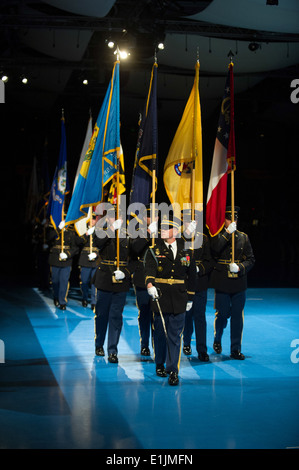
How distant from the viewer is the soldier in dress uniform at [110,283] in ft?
23.9

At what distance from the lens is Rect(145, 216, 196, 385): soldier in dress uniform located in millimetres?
6285

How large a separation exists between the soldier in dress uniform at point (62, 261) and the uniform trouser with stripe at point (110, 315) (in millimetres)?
4136

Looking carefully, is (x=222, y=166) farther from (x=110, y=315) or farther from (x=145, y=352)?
(x=145, y=352)

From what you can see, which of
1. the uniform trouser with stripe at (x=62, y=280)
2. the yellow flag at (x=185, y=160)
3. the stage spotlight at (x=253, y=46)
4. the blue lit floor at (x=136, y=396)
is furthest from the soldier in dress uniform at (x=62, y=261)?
the stage spotlight at (x=253, y=46)

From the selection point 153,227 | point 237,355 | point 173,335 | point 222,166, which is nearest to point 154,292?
point 173,335

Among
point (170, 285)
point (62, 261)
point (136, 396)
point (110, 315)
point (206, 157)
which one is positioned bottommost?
point (136, 396)

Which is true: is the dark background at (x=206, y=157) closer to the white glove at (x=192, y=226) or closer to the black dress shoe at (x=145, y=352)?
the black dress shoe at (x=145, y=352)

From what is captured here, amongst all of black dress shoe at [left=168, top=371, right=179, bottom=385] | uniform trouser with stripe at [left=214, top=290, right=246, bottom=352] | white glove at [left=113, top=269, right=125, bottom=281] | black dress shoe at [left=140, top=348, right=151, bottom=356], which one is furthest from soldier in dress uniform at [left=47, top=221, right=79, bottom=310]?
black dress shoe at [left=168, top=371, right=179, bottom=385]

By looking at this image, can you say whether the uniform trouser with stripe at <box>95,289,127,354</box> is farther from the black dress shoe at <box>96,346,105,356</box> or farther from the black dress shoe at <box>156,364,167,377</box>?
the black dress shoe at <box>156,364,167,377</box>

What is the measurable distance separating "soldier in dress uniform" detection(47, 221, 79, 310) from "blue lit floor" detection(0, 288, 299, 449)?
2.04 meters

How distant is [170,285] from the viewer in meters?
6.33

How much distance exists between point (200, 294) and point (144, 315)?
816 millimetres

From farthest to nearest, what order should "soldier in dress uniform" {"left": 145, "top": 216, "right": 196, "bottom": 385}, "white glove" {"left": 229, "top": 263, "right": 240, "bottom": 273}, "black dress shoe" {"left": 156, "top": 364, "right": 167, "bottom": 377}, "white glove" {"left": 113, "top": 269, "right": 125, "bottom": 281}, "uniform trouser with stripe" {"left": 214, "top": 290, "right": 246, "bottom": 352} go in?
"uniform trouser with stripe" {"left": 214, "top": 290, "right": 246, "bottom": 352}, "white glove" {"left": 229, "top": 263, "right": 240, "bottom": 273}, "white glove" {"left": 113, "top": 269, "right": 125, "bottom": 281}, "black dress shoe" {"left": 156, "top": 364, "right": 167, "bottom": 377}, "soldier in dress uniform" {"left": 145, "top": 216, "right": 196, "bottom": 385}

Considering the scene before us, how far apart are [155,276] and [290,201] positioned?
18.1 m
